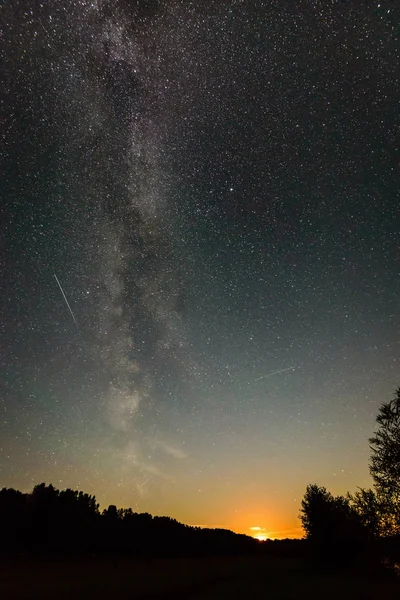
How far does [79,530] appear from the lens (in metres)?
66.8

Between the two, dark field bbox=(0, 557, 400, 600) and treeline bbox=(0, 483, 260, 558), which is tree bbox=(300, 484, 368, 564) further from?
treeline bbox=(0, 483, 260, 558)

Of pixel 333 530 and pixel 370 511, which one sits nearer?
pixel 370 511

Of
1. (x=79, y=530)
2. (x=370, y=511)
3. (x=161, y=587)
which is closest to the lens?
(x=370, y=511)

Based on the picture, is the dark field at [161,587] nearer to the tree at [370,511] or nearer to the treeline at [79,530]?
the tree at [370,511]

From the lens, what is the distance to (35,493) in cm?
6662

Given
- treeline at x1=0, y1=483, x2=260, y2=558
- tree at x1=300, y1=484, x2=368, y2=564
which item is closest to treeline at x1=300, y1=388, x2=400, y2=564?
tree at x1=300, y1=484, x2=368, y2=564

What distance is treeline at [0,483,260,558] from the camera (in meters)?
58.5

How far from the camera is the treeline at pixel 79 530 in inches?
2303

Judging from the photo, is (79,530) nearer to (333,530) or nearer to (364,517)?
(333,530)

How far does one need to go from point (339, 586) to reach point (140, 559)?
5056 cm

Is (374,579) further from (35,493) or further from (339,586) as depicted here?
(35,493)

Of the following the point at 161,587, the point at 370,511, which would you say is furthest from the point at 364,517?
the point at 161,587

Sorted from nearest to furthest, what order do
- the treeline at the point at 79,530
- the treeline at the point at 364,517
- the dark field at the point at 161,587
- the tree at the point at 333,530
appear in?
the treeline at the point at 364,517 → the dark field at the point at 161,587 → the tree at the point at 333,530 → the treeline at the point at 79,530

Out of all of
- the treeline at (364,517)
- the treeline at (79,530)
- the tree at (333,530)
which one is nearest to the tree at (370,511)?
the treeline at (364,517)
